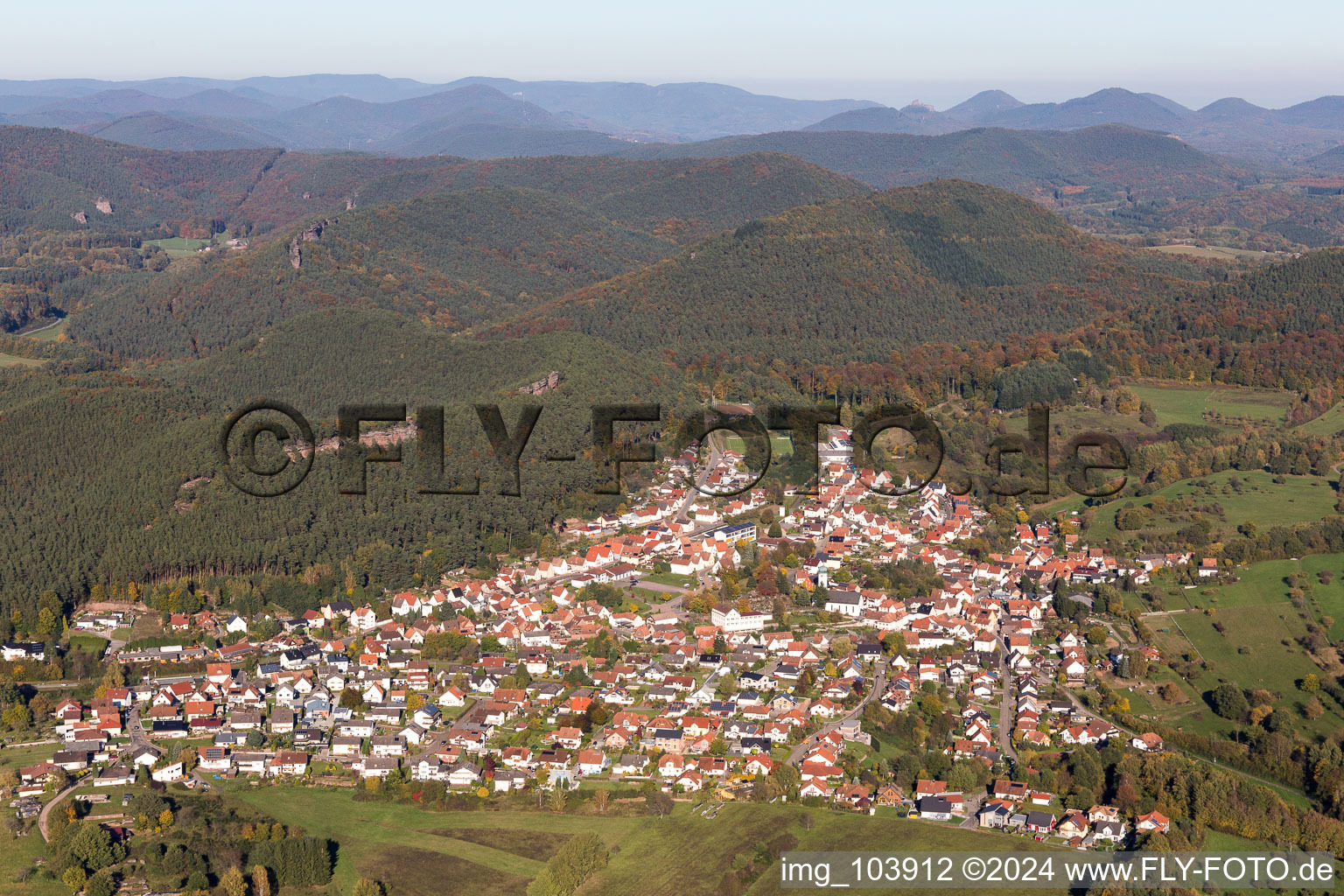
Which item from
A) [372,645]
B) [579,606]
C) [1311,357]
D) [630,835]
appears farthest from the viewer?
[1311,357]

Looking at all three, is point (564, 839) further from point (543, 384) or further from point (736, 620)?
point (543, 384)

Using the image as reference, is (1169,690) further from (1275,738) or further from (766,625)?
(766,625)

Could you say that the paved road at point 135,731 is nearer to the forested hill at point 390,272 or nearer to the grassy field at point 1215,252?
the forested hill at point 390,272

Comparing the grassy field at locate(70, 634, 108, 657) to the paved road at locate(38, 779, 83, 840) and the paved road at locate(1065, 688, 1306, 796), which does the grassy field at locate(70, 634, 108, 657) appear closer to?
the paved road at locate(38, 779, 83, 840)

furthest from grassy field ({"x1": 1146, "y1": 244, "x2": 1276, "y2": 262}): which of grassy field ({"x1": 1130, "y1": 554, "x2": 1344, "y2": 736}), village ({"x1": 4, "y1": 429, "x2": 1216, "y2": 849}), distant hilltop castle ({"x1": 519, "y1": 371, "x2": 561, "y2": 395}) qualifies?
village ({"x1": 4, "y1": 429, "x2": 1216, "y2": 849})

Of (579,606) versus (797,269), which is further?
(797,269)

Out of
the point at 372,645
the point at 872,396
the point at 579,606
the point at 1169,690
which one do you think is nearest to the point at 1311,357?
the point at 872,396

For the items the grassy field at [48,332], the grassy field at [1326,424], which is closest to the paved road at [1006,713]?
the grassy field at [1326,424]
